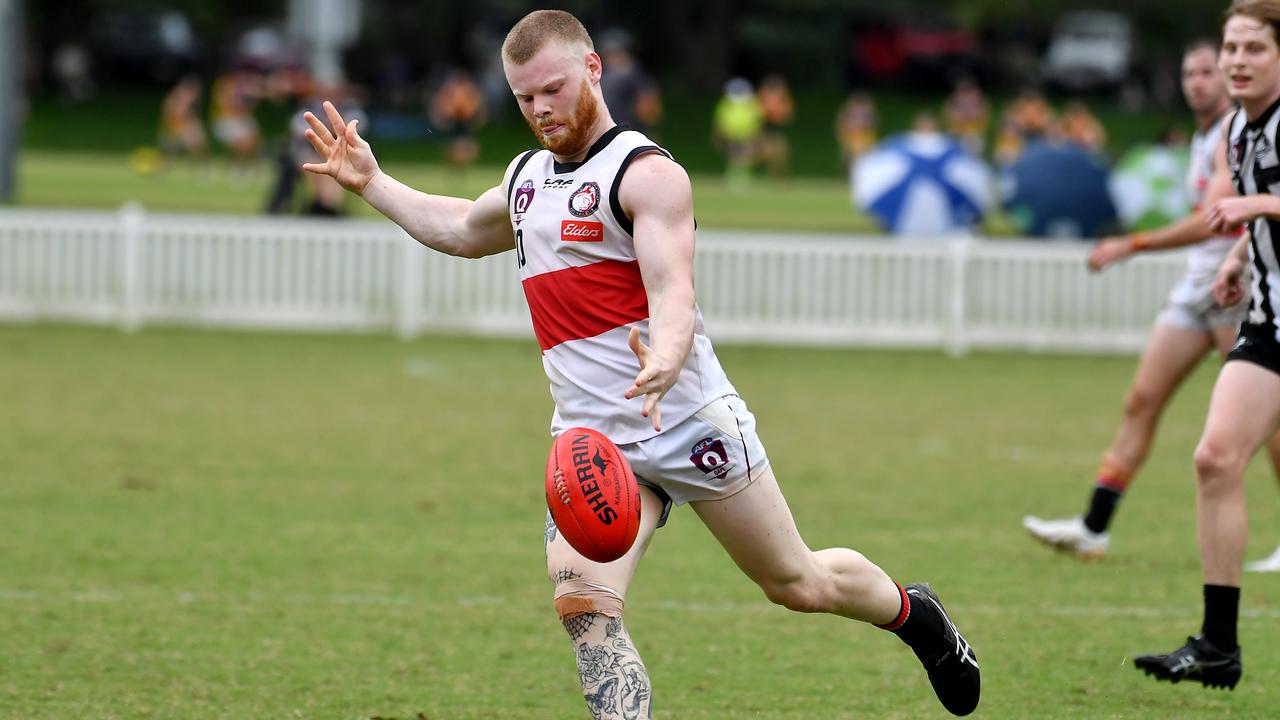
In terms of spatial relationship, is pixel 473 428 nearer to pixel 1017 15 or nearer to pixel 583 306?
pixel 583 306

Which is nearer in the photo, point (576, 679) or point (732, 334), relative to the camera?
point (576, 679)

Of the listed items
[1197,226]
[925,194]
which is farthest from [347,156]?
[925,194]

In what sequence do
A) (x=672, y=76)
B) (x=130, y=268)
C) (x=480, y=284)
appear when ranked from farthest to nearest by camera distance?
1. (x=672, y=76)
2. (x=480, y=284)
3. (x=130, y=268)

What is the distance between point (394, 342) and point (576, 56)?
12759 mm

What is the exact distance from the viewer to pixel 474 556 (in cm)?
820

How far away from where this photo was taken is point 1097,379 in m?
15.6

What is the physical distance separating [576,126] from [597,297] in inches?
16.7

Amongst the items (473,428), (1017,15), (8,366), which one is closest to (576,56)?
(473,428)

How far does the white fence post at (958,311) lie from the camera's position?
1720 cm

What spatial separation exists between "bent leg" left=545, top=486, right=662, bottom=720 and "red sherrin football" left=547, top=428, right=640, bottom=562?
229 millimetres

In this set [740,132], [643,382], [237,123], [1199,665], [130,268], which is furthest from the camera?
Answer: [740,132]

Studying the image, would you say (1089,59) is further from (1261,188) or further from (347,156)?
(347,156)

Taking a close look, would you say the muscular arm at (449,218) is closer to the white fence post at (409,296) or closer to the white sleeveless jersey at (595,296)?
the white sleeveless jersey at (595,296)

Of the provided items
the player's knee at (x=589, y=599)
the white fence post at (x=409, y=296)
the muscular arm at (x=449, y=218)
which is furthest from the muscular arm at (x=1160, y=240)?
the white fence post at (x=409, y=296)
